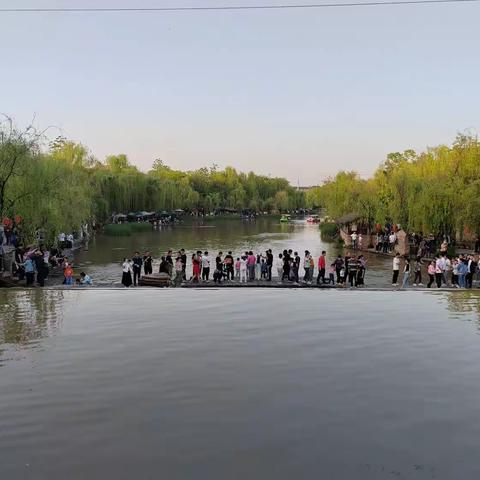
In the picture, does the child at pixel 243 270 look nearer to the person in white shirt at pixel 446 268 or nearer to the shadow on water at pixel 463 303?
the shadow on water at pixel 463 303

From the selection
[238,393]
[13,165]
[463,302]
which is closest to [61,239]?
[13,165]

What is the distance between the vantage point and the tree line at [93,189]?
29.5 meters

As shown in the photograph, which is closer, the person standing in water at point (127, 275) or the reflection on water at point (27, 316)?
the reflection on water at point (27, 316)

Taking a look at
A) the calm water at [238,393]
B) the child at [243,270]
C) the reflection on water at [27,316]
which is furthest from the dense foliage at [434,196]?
the reflection on water at [27,316]

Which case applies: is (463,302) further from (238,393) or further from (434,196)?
(434,196)

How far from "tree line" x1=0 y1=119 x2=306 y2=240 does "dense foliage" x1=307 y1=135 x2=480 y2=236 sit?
71.1ft

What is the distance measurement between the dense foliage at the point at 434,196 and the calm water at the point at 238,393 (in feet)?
64.3

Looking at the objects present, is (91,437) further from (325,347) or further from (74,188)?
(74,188)

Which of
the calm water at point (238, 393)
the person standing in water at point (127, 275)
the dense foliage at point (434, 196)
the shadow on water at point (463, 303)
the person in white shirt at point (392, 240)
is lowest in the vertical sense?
the calm water at point (238, 393)

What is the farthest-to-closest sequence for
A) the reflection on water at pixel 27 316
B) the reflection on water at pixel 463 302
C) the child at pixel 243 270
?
the child at pixel 243 270
the reflection on water at pixel 463 302
the reflection on water at pixel 27 316

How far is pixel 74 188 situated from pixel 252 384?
97.9 feet

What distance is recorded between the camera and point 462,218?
3394cm

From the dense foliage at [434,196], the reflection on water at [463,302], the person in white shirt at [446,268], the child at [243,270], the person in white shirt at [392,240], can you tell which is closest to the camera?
the reflection on water at [463,302]

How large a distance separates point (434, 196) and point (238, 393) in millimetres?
Answer: 29841
